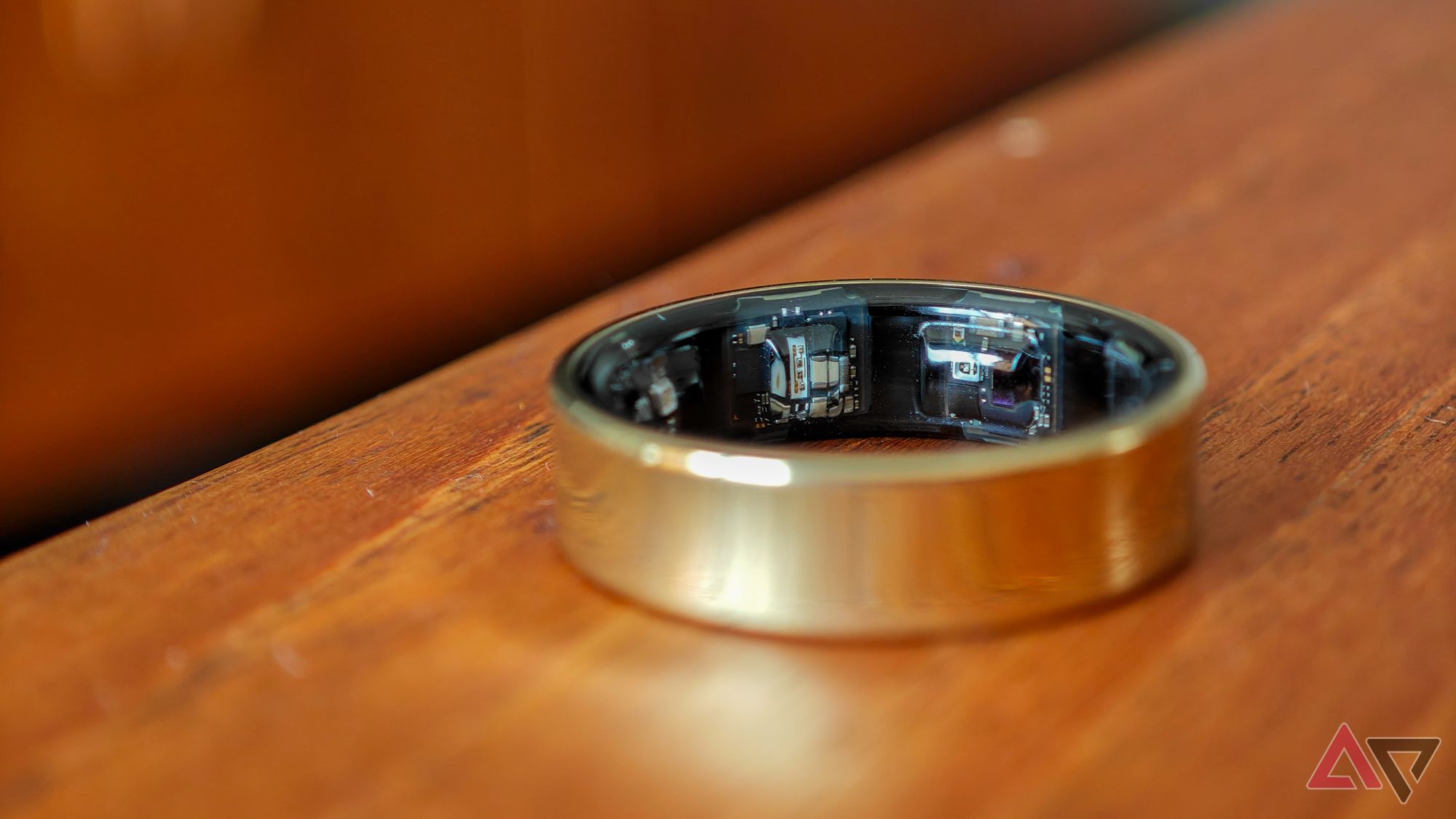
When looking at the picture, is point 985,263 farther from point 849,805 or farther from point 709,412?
point 849,805

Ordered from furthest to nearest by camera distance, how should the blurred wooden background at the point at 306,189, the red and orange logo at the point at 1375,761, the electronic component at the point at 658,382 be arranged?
the blurred wooden background at the point at 306,189
the electronic component at the point at 658,382
the red and orange logo at the point at 1375,761

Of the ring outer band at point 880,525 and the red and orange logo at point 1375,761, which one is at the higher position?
the ring outer band at point 880,525

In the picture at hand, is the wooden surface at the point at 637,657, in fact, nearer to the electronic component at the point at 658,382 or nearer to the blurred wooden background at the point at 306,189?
the electronic component at the point at 658,382

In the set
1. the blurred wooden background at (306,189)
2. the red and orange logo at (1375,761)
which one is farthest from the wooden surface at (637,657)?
the blurred wooden background at (306,189)

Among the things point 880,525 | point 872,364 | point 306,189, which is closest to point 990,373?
point 872,364

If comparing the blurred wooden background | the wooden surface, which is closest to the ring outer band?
the wooden surface

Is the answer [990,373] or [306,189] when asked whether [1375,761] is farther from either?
[306,189]

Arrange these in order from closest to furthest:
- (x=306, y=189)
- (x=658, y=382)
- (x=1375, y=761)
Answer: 1. (x=1375, y=761)
2. (x=658, y=382)
3. (x=306, y=189)
